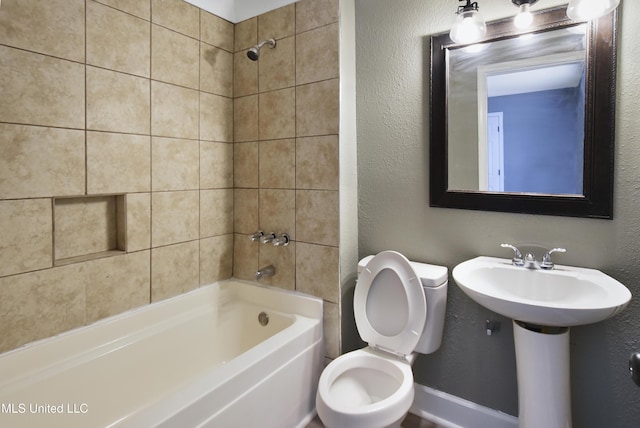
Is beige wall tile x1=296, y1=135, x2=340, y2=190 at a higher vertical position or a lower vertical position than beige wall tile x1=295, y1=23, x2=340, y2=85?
lower

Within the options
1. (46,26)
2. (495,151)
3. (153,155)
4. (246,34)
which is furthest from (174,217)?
(495,151)

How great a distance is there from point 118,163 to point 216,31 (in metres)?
1.04

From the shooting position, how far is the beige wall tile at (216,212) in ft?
Result: 7.04

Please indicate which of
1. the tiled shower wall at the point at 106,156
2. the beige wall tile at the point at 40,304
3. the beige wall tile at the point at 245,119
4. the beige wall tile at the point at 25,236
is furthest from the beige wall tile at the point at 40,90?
the beige wall tile at the point at 245,119

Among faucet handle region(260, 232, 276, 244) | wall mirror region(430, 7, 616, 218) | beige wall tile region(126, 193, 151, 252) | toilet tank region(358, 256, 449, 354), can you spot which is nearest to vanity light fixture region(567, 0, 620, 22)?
wall mirror region(430, 7, 616, 218)

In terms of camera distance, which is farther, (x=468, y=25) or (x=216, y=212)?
(x=216, y=212)

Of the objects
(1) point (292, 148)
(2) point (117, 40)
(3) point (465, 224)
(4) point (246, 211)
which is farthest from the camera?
(4) point (246, 211)

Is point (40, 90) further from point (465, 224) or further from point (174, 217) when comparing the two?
point (465, 224)

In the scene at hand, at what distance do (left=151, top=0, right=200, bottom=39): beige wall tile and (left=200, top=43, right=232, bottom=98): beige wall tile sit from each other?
0.35 feet

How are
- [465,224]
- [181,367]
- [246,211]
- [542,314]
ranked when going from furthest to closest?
[246,211]
[181,367]
[465,224]
[542,314]

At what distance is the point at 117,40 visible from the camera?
167 cm

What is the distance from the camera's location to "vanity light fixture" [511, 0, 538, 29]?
148 centimetres

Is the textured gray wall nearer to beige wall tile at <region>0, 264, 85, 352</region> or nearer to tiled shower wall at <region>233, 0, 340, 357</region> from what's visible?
tiled shower wall at <region>233, 0, 340, 357</region>

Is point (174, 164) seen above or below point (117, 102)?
below
